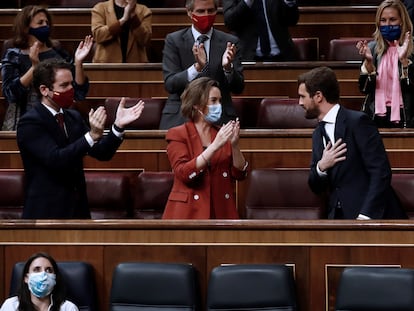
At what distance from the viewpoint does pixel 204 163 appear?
3.48 meters

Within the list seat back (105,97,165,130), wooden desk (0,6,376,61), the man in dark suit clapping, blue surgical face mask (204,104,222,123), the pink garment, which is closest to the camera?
blue surgical face mask (204,104,222,123)

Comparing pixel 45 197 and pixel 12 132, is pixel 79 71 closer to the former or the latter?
pixel 12 132

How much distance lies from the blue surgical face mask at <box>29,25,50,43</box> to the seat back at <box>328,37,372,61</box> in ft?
4.44

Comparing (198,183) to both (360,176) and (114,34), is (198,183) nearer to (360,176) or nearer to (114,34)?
(360,176)

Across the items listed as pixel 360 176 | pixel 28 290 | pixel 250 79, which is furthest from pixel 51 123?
pixel 250 79

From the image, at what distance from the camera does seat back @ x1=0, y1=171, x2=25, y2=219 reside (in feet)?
13.1

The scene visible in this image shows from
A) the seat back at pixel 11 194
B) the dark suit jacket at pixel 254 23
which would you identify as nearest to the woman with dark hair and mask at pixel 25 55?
the seat back at pixel 11 194

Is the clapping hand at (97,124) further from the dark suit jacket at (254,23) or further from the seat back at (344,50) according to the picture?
the seat back at (344,50)

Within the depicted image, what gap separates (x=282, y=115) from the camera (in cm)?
460

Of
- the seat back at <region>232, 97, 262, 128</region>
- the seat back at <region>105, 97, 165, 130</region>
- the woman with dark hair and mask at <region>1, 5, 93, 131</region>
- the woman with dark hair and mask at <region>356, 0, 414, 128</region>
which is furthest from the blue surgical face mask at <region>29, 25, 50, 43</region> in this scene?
the woman with dark hair and mask at <region>356, 0, 414, 128</region>

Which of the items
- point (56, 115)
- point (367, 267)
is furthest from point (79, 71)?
point (367, 267)

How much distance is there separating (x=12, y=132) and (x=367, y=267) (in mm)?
1631

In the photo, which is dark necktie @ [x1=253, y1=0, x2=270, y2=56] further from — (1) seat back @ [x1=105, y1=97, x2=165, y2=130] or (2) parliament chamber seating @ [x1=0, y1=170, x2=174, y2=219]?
(2) parliament chamber seating @ [x1=0, y1=170, x2=174, y2=219]

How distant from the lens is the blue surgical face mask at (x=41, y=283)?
3180 mm
